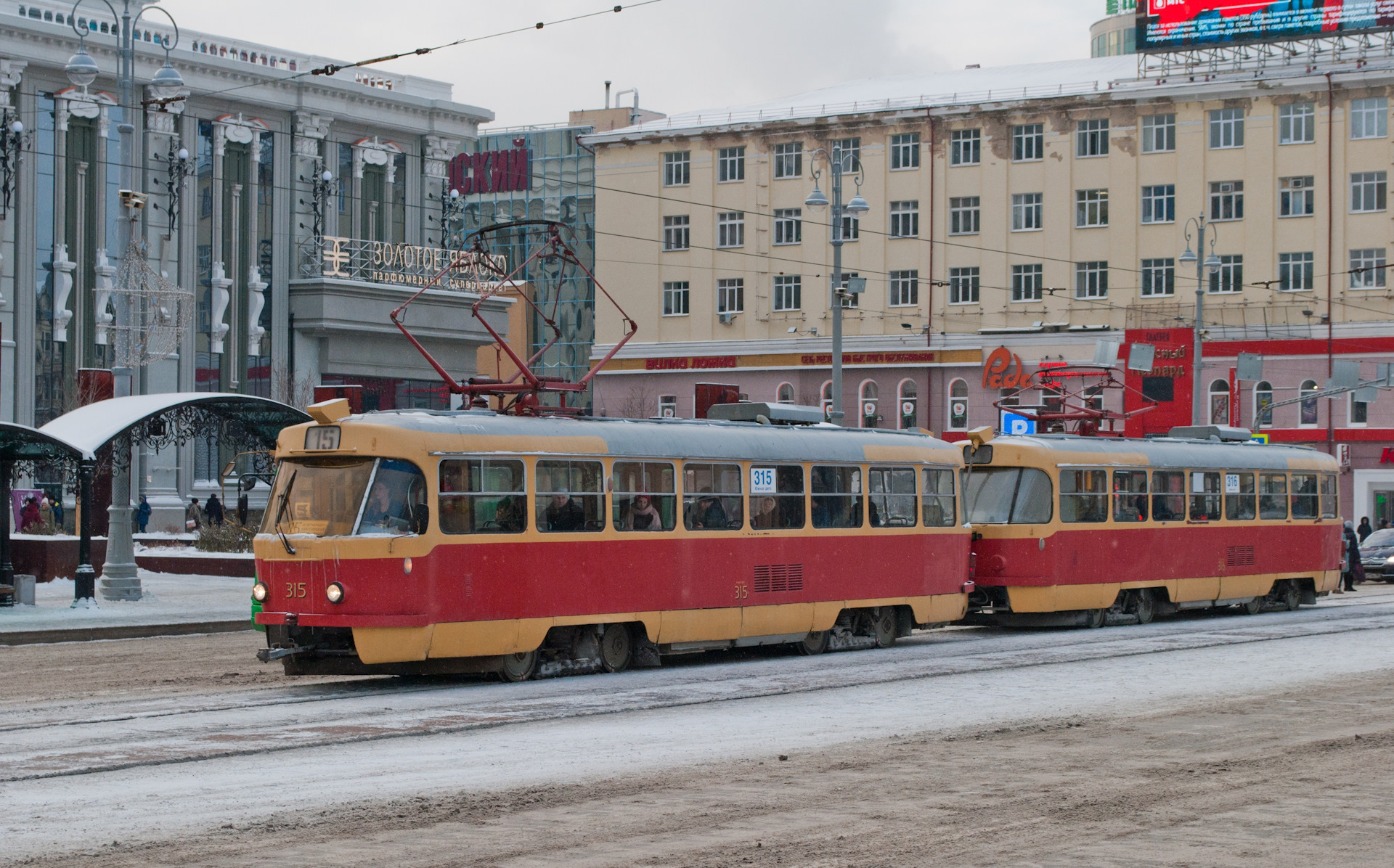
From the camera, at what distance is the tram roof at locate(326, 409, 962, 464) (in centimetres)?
1667

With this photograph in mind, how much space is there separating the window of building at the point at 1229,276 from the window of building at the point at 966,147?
9.37m

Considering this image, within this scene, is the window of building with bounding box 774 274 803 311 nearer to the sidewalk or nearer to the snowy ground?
the snowy ground

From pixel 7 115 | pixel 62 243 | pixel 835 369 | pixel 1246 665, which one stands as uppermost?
pixel 7 115

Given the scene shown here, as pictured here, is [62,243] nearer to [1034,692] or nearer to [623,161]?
[623,161]

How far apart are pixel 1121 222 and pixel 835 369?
3297cm

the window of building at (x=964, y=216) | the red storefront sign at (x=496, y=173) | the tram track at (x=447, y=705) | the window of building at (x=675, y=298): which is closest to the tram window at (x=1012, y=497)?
the tram track at (x=447, y=705)

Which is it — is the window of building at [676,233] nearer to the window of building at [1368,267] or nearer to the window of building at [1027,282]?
the window of building at [1027,282]

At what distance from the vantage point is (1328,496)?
31.7 meters

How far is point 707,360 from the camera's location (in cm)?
6881

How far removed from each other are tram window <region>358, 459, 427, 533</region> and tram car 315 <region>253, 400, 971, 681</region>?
1 centimetres

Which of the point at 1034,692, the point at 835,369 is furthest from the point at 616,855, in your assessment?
the point at 835,369

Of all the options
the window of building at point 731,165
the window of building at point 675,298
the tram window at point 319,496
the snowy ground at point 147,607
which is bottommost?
the snowy ground at point 147,607

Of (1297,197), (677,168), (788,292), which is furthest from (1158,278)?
(677,168)

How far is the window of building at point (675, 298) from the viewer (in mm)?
69875
